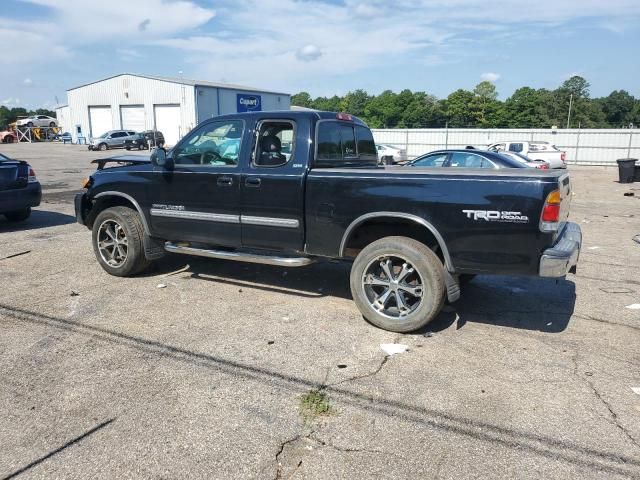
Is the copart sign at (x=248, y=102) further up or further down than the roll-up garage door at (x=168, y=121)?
further up

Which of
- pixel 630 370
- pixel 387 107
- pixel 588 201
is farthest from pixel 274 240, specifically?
pixel 387 107

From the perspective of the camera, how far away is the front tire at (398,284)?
4660 mm

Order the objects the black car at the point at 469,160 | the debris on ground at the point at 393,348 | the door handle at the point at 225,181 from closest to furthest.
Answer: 1. the debris on ground at the point at 393,348
2. the door handle at the point at 225,181
3. the black car at the point at 469,160

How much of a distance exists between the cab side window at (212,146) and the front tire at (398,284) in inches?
73.6

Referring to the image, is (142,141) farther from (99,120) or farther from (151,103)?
(99,120)

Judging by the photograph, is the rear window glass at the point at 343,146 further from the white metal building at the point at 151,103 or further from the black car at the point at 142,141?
the white metal building at the point at 151,103

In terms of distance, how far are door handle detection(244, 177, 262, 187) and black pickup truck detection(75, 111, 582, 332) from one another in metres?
0.02

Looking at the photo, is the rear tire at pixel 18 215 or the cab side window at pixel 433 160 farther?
the cab side window at pixel 433 160

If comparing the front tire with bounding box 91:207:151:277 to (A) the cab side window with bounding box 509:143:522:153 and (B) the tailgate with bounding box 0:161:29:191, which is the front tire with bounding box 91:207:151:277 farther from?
(A) the cab side window with bounding box 509:143:522:153

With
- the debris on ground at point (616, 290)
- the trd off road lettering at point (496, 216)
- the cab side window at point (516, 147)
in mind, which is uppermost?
the cab side window at point (516, 147)

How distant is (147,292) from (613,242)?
7701mm

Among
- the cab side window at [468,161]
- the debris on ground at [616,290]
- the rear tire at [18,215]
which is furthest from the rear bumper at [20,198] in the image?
the debris on ground at [616,290]

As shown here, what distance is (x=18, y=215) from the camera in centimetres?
1047

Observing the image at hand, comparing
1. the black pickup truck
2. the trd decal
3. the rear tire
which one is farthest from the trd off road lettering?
the rear tire
